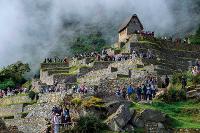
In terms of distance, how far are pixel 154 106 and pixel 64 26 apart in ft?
240

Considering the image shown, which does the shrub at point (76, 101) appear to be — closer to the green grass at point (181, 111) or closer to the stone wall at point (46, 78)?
the green grass at point (181, 111)

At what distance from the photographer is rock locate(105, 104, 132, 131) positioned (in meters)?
45.8

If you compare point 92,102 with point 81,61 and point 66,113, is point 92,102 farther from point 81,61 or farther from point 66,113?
point 81,61

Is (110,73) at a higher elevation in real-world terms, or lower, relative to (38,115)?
higher

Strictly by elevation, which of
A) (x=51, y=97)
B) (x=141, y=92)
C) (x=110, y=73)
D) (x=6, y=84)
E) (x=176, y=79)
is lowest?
(x=141, y=92)

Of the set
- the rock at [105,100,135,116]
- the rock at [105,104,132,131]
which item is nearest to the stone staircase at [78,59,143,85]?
the rock at [105,100,135,116]

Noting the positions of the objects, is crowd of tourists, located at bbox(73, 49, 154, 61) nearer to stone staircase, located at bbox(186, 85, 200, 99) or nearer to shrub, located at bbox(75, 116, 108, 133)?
stone staircase, located at bbox(186, 85, 200, 99)

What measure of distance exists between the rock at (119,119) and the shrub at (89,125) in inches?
21.1

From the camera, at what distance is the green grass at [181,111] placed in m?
47.7

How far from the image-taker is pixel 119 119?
46.0 meters

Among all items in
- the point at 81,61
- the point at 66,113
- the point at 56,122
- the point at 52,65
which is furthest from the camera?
the point at 52,65

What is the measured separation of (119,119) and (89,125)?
203 centimetres

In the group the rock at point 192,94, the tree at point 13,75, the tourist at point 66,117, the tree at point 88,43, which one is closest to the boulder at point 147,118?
the tourist at point 66,117

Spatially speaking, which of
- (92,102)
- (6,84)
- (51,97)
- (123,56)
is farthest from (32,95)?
(92,102)
